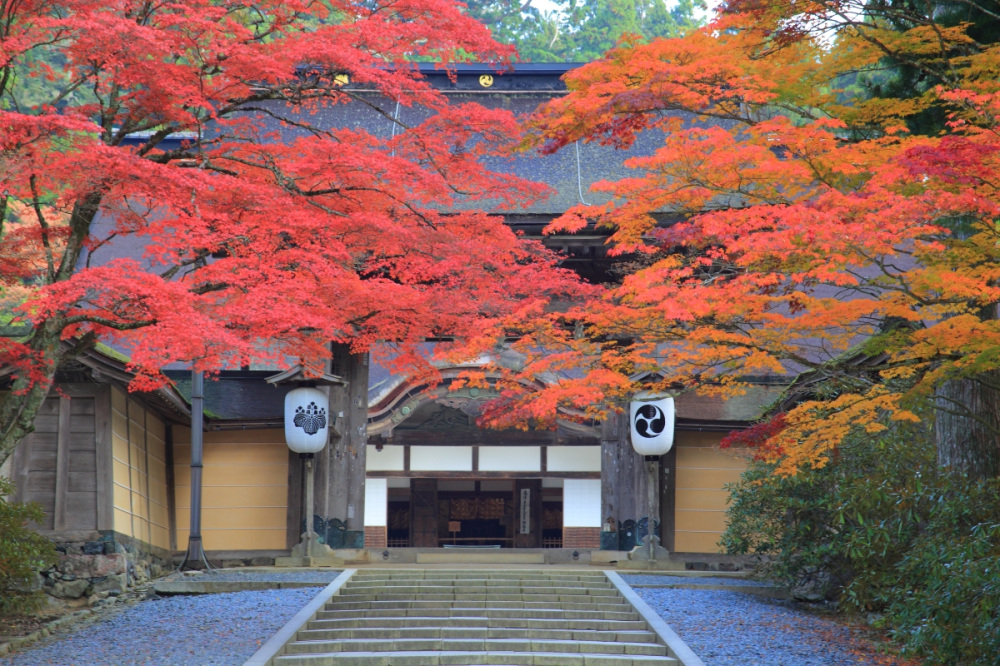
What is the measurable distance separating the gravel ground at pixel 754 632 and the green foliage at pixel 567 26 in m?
26.8

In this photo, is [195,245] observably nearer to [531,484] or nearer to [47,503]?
[47,503]

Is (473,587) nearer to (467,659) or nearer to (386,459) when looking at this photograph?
(467,659)

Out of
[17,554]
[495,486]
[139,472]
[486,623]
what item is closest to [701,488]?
[486,623]

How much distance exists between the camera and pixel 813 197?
9.42 m

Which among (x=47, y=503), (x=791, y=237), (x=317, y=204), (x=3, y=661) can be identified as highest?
(x=317, y=204)

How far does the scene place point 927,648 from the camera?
23.7ft

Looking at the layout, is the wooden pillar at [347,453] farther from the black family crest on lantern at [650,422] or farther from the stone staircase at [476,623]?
the black family crest on lantern at [650,422]

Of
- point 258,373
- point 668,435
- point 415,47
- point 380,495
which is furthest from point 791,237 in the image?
point 380,495

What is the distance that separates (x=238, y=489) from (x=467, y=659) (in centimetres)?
758

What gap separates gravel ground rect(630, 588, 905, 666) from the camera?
28.8ft

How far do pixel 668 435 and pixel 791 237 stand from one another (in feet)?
24.6

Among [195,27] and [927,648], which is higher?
[195,27]

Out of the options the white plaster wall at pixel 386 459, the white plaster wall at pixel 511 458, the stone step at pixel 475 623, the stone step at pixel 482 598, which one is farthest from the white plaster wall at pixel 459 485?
the stone step at pixel 482 598

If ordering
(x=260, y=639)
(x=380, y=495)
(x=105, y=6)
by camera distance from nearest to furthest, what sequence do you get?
(x=105, y=6)
(x=260, y=639)
(x=380, y=495)
